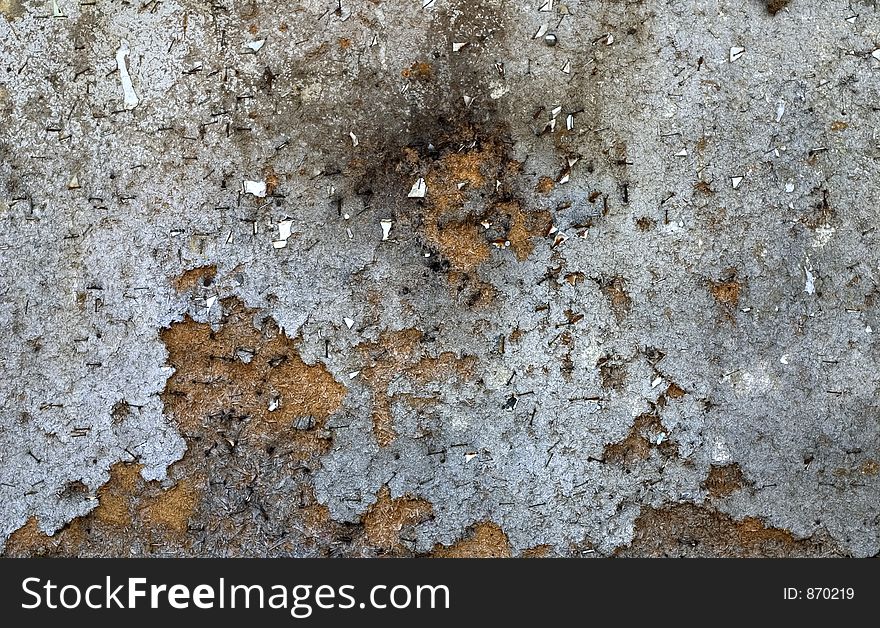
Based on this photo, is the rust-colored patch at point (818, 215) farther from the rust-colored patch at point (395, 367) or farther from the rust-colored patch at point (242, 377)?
the rust-colored patch at point (242, 377)

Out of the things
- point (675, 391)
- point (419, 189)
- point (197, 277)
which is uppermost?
point (419, 189)

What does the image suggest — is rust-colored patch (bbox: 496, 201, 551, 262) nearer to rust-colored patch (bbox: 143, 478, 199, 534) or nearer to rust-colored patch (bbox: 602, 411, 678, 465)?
rust-colored patch (bbox: 602, 411, 678, 465)

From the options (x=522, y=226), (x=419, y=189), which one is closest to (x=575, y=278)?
(x=522, y=226)

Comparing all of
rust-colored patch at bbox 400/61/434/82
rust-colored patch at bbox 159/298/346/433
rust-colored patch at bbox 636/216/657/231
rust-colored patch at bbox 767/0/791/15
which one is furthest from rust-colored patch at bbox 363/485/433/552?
rust-colored patch at bbox 767/0/791/15

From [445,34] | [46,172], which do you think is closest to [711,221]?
[445,34]

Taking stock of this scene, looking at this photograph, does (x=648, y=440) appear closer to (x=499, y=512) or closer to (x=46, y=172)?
(x=499, y=512)

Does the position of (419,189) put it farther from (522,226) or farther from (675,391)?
(675,391)
